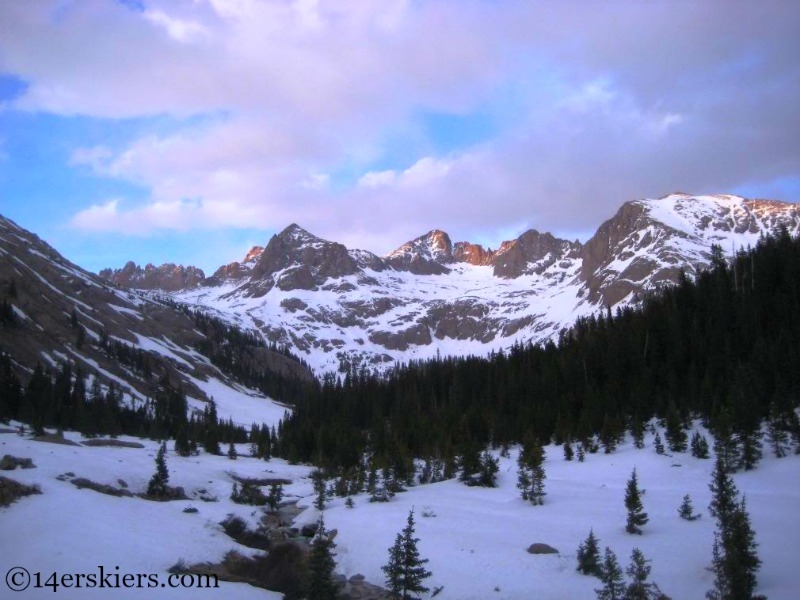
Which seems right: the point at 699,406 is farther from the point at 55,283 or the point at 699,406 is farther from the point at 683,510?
the point at 55,283

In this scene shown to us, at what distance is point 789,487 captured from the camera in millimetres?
36406

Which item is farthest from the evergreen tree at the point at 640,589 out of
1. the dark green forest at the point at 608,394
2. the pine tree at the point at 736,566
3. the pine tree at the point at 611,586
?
Result: the dark green forest at the point at 608,394

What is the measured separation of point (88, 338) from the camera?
145875mm

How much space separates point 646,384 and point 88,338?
129749mm

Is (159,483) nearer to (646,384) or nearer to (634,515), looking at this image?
(634,515)

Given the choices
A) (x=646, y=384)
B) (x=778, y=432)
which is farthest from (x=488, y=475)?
(x=646, y=384)

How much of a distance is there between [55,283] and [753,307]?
175386 millimetres

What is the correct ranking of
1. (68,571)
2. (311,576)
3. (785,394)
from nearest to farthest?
(311,576)
(68,571)
(785,394)

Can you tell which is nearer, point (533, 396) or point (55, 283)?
point (533, 396)

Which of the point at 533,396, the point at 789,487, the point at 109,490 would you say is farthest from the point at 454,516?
the point at 533,396

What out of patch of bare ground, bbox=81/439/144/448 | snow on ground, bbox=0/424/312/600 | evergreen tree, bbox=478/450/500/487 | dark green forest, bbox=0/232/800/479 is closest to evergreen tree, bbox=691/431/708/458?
dark green forest, bbox=0/232/800/479

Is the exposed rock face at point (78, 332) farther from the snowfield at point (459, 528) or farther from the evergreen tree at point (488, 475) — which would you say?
the evergreen tree at point (488, 475)

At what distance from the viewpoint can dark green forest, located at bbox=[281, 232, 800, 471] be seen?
53.0m

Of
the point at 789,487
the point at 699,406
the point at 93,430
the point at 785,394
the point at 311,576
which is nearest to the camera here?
→ the point at 311,576
